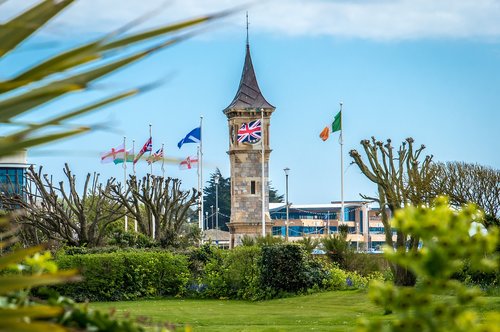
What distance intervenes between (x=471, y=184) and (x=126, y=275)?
11.8 m

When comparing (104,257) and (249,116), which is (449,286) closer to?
(104,257)

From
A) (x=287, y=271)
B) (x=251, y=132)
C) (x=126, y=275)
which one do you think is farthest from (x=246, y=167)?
(x=287, y=271)

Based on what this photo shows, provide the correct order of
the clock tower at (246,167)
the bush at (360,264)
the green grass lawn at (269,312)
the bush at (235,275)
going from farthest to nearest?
1. the clock tower at (246,167)
2. the bush at (360,264)
3. the bush at (235,275)
4. the green grass lawn at (269,312)

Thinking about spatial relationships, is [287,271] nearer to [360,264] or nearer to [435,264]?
[360,264]

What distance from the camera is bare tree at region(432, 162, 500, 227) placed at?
32081mm

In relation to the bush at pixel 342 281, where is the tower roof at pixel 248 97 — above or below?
above

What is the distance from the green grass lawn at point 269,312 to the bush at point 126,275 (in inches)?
43.5

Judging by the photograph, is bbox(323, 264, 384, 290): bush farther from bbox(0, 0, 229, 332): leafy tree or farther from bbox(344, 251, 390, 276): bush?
bbox(0, 0, 229, 332): leafy tree

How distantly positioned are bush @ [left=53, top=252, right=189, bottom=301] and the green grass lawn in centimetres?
110

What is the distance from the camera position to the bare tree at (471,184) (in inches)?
1263

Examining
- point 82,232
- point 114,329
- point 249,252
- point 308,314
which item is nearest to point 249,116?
point 82,232

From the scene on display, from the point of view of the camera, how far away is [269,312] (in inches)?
840

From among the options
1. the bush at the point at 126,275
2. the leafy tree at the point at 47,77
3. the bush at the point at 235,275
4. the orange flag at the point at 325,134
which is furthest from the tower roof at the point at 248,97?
the leafy tree at the point at 47,77

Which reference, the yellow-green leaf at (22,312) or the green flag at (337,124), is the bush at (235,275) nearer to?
the yellow-green leaf at (22,312)
